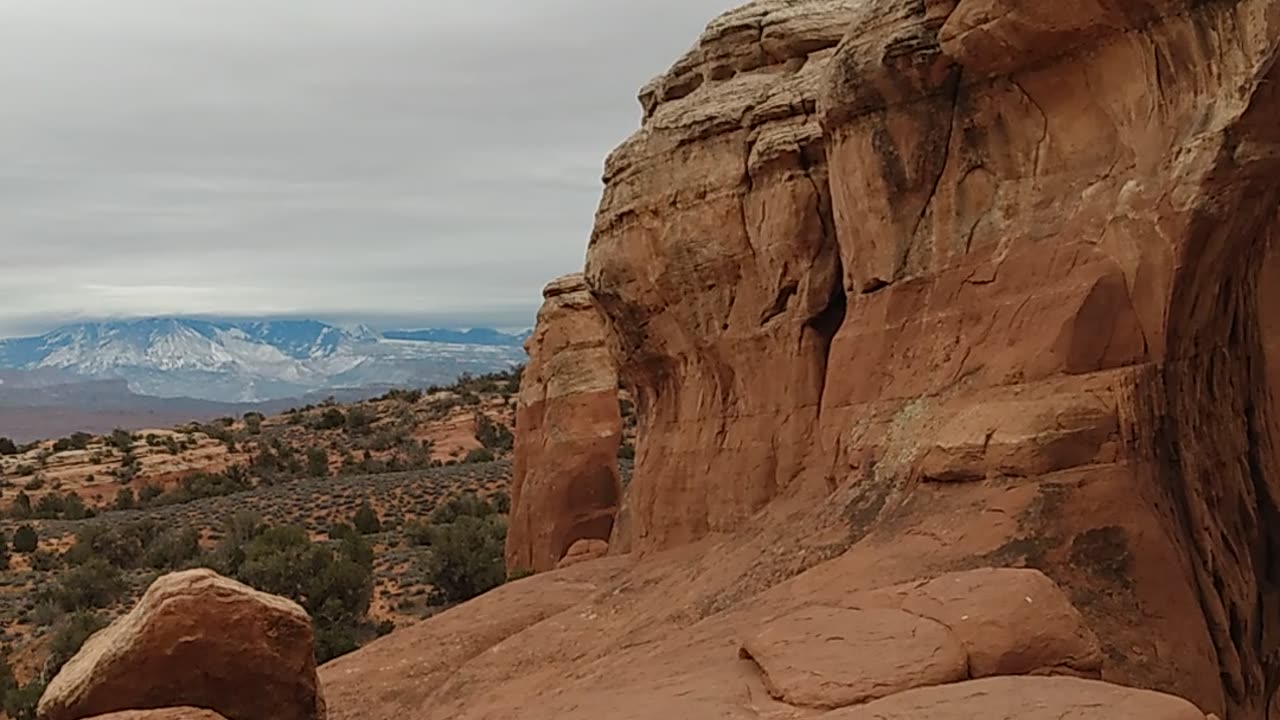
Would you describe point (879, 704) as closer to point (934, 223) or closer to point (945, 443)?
point (945, 443)

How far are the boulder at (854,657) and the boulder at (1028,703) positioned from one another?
0.42m

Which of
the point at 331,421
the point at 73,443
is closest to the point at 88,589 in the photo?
the point at 331,421

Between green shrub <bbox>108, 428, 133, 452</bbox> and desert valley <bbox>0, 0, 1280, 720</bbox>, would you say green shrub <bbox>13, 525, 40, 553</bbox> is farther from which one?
desert valley <bbox>0, 0, 1280, 720</bbox>

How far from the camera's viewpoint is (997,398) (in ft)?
36.6

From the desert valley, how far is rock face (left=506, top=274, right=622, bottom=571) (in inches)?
305

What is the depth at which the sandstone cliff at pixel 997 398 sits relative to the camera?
8.52m

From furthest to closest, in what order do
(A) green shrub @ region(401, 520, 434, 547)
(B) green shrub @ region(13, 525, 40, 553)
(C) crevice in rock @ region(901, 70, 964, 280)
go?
(B) green shrub @ region(13, 525, 40, 553), (A) green shrub @ region(401, 520, 434, 547), (C) crevice in rock @ region(901, 70, 964, 280)

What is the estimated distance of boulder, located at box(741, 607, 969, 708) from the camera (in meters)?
7.57

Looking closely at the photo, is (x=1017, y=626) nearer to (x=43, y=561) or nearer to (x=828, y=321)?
(x=828, y=321)

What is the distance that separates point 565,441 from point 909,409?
17.2m

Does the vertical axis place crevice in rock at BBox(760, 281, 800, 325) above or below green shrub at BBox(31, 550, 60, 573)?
above

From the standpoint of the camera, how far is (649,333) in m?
18.9

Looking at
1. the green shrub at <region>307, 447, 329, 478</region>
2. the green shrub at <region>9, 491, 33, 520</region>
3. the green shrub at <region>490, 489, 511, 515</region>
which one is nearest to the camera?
the green shrub at <region>490, 489, 511, 515</region>

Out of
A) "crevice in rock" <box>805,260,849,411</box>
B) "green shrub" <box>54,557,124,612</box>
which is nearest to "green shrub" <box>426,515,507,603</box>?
"green shrub" <box>54,557,124,612</box>
